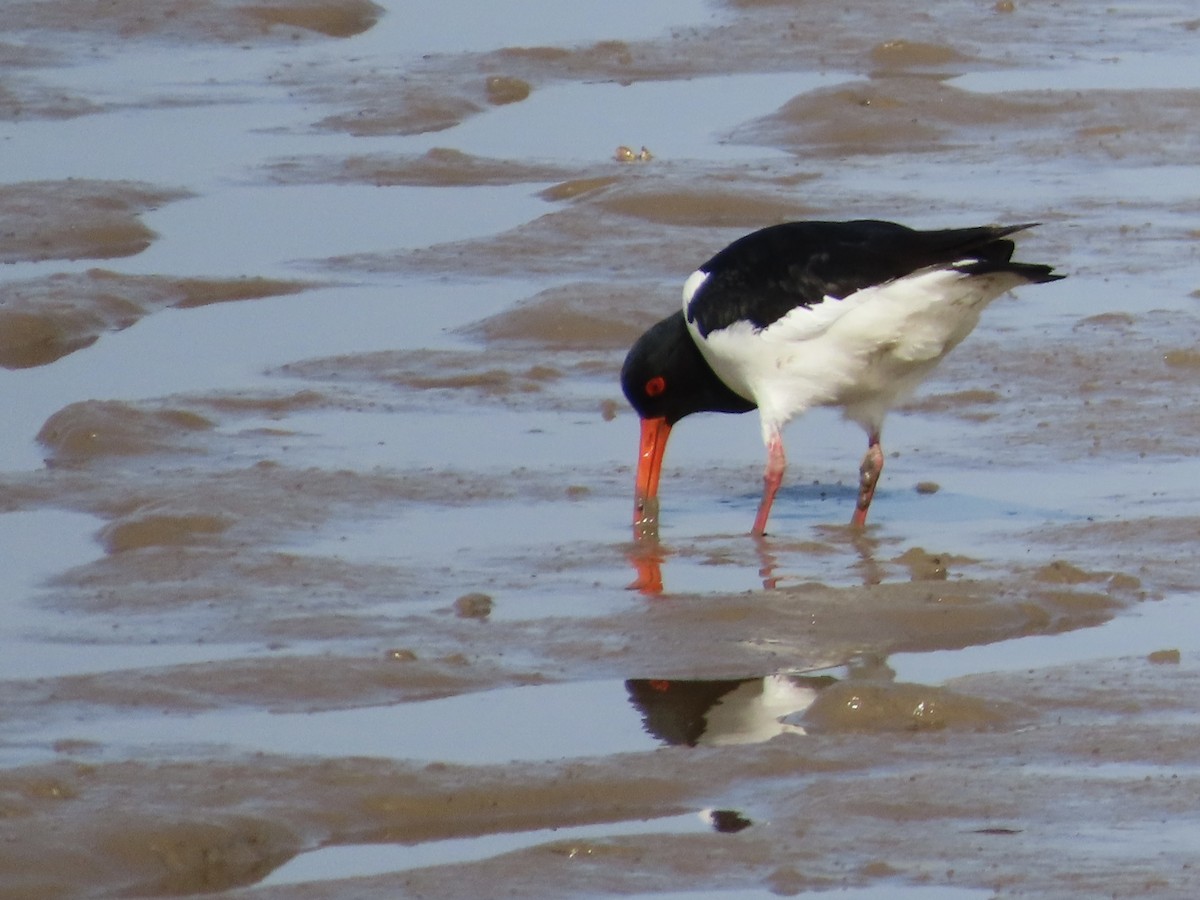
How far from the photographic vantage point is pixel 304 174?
43.6 feet

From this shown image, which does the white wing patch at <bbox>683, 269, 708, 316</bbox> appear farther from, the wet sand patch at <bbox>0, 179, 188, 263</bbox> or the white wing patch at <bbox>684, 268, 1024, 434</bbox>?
the wet sand patch at <bbox>0, 179, 188, 263</bbox>

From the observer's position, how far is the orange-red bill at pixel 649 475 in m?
8.23

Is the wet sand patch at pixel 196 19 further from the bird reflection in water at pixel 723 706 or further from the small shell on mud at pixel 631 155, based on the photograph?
the bird reflection in water at pixel 723 706

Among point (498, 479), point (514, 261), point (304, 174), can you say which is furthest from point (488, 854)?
point (304, 174)

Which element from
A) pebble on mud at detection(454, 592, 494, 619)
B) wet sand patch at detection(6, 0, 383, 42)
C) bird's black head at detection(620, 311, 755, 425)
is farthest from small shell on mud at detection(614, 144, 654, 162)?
pebble on mud at detection(454, 592, 494, 619)

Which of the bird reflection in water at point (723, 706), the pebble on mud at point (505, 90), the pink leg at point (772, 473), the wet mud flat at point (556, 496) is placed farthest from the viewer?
the pebble on mud at point (505, 90)

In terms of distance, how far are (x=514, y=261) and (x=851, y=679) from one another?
533 cm

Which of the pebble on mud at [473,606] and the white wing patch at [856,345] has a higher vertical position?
the white wing patch at [856,345]

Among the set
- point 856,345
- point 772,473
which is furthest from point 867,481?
point 856,345

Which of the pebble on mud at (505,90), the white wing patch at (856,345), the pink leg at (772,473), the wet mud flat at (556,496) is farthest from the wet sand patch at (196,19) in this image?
the pink leg at (772,473)

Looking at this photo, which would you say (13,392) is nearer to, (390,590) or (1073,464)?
(390,590)

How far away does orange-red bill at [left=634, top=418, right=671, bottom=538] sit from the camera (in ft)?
27.0

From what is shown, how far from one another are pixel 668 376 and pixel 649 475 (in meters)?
0.49

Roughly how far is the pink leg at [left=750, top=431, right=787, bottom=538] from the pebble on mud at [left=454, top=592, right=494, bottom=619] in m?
1.37
